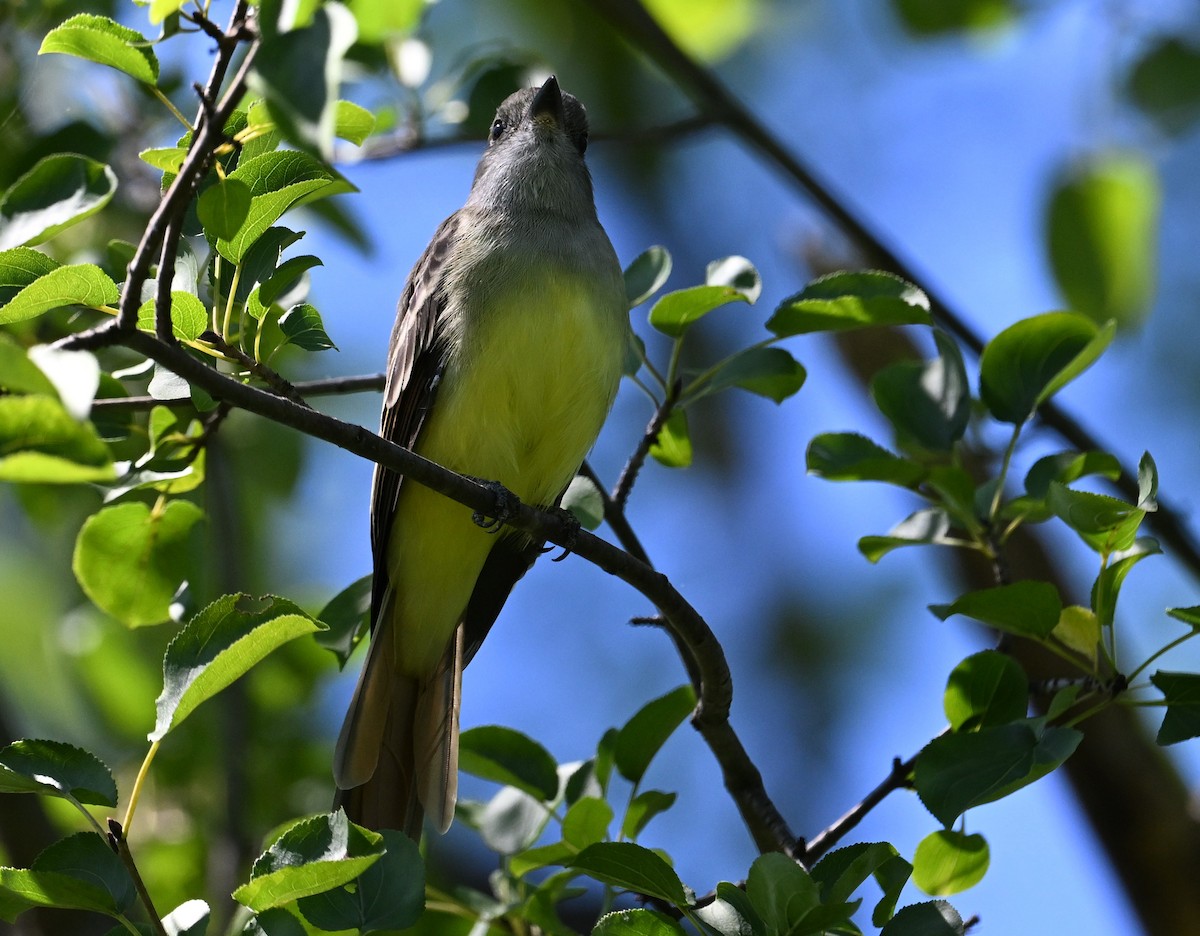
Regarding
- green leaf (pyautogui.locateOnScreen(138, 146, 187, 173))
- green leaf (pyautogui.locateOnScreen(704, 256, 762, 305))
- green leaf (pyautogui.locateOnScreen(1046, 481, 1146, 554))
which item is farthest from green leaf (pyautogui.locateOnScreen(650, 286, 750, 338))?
green leaf (pyautogui.locateOnScreen(138, 146, 187, 173))

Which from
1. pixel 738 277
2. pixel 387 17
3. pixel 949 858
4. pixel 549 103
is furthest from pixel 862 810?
pixel 549 103

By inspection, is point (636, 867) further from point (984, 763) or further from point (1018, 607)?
point (1018, 607)

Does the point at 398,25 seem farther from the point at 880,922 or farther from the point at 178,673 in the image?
the point at 880,922

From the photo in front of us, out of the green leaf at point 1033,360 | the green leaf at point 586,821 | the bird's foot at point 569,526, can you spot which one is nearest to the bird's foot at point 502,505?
the bird's foot at point 569,526

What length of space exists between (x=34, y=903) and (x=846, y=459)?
2105mm

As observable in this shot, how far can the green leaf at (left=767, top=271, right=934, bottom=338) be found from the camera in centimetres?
329

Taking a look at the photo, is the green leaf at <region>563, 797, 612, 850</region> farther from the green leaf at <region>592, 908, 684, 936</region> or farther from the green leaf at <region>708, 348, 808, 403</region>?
the green leaf at <region>708, 348, 808, 403</region>

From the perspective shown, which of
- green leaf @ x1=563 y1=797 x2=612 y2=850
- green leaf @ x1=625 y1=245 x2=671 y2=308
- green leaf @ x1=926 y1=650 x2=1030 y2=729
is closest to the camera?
green leaf @ x1=926 y1=650 x2=1030 y2=729

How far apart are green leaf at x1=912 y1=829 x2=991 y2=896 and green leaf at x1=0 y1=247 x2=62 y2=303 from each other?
7.48 ft

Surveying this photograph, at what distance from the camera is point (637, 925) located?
2.55 metres

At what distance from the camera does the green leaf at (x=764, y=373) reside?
3.54m

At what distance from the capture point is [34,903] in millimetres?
2480

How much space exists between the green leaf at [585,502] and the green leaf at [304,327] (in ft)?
3.14

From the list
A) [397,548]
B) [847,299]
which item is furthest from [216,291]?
[397,548]
